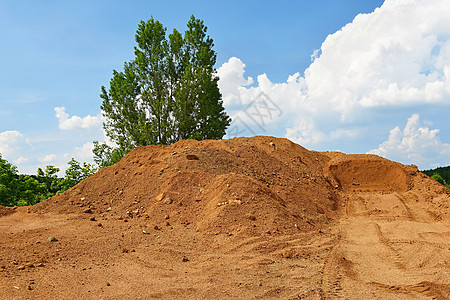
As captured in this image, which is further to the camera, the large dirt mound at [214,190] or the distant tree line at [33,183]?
the distant tree line at [33,183]

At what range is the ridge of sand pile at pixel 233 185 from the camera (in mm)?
8617

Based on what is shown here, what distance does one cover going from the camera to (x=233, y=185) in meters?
9.41

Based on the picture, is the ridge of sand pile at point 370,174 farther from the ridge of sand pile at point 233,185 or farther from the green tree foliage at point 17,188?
the green tree foliage at point 17,188

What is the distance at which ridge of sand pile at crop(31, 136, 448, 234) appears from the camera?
862 cm

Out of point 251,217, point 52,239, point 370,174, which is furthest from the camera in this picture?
point 370,174

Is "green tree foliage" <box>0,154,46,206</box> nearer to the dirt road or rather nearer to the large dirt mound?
the large dirt mound

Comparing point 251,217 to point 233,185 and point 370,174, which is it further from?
point 370,174

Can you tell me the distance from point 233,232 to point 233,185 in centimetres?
203

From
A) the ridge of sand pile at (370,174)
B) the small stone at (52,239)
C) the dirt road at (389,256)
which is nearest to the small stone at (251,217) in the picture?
the dirt road at (389,256)

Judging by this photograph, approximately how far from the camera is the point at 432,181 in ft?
47.4

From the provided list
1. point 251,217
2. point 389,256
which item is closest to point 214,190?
point 251,217

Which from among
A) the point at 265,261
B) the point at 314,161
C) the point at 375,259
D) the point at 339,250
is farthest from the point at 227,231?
the point at 314,161

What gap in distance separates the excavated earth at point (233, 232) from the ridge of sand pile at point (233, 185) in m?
0.05

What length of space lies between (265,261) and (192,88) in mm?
14334
